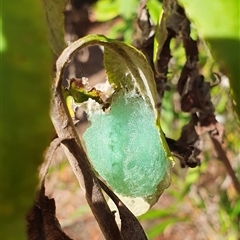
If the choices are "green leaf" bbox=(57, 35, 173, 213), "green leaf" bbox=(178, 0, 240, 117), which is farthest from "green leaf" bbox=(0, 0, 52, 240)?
"green leaf" bbox=(57, 35, 173, 213)

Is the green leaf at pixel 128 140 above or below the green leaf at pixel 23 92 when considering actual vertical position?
below

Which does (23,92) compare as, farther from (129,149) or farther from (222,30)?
(129,149)

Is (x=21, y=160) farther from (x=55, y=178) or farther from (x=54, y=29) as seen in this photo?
(x=55, y=178)

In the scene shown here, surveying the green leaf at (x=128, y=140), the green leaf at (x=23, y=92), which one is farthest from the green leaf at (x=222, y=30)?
the green leaf at (x=128, y=140)

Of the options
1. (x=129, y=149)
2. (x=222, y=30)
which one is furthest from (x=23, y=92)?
(x=129, y=149)

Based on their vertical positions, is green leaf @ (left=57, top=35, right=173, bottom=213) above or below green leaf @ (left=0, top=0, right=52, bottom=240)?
below

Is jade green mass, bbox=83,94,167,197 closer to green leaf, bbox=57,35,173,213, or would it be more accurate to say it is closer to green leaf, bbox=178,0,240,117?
green leaf, bbox=57,35,173,213

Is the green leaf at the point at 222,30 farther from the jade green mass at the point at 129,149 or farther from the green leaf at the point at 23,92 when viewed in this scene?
the jade green mass at the point at 129,149
